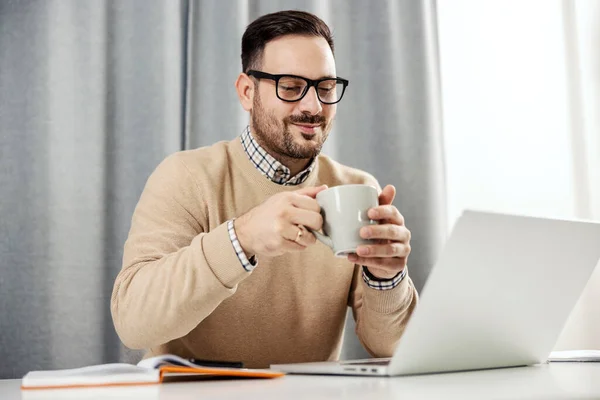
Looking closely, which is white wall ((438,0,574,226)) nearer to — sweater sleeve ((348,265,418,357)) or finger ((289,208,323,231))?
sweater sleeve ((348,265,418,357))

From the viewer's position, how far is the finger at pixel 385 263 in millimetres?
1013

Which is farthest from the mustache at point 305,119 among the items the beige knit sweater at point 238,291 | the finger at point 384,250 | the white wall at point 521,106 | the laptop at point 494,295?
the white wall at point 521,106

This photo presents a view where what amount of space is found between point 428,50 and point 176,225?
1080 millimetres

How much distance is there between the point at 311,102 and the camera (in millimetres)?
1409

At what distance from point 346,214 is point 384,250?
126 mm

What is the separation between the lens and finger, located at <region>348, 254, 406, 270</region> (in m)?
1.01

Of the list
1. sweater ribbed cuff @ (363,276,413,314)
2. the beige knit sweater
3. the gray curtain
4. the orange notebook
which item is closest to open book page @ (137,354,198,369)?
the orange notebook

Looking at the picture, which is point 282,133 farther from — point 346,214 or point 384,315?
point 346,214

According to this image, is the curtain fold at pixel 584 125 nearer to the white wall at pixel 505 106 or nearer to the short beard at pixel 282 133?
the white wall at pixel 505 106

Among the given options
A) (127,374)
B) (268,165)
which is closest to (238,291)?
(268,165)

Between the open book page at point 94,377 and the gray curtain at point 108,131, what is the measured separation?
0.99 m

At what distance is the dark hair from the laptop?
2.72 ft

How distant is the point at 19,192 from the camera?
1721mm

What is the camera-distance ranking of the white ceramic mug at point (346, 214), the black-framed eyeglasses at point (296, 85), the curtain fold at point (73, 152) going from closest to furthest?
the white ceramic mug at point (346, 214) → the black-framed eyeglasses at point (296, 85) → the curtain fold at point (73, 152)
